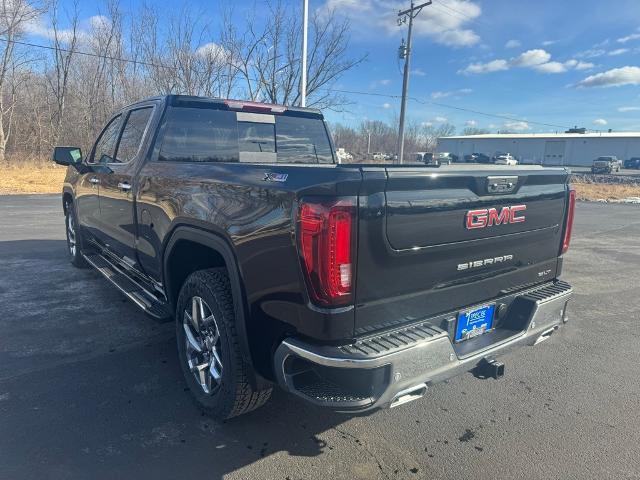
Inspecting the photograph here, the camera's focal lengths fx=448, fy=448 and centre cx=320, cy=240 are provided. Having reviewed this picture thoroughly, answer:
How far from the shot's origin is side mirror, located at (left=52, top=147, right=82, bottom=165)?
197 inches

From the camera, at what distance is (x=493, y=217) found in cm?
248

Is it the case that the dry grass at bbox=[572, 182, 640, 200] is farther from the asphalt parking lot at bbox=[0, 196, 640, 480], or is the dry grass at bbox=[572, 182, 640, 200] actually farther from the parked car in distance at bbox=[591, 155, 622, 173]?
the parked car in distance at bbox=[591, 155, 622, 173]

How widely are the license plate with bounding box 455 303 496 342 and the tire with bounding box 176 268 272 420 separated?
113 centimetres

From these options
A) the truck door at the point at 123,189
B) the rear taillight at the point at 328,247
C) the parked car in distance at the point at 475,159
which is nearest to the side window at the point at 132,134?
the truck door at the point at 123,189

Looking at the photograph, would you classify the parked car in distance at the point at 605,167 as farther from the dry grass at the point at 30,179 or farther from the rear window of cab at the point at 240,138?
the rear window of cab at the point at 240,138

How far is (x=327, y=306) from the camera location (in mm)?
1986

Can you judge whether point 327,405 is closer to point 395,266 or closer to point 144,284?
point 395,266

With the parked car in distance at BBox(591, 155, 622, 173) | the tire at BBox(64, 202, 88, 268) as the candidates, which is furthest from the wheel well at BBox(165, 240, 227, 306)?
the parked car in distance at BBox(591, 155, 622, 173)

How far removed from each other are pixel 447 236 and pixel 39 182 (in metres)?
20.4

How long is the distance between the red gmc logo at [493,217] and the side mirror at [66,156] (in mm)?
4561

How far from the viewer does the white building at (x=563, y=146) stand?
227ft

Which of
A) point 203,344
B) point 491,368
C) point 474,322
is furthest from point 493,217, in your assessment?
point 203,344

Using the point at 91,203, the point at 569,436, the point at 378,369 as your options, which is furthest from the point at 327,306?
the point at 91,203

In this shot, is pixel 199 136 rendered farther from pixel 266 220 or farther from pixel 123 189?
pixel 266 220
